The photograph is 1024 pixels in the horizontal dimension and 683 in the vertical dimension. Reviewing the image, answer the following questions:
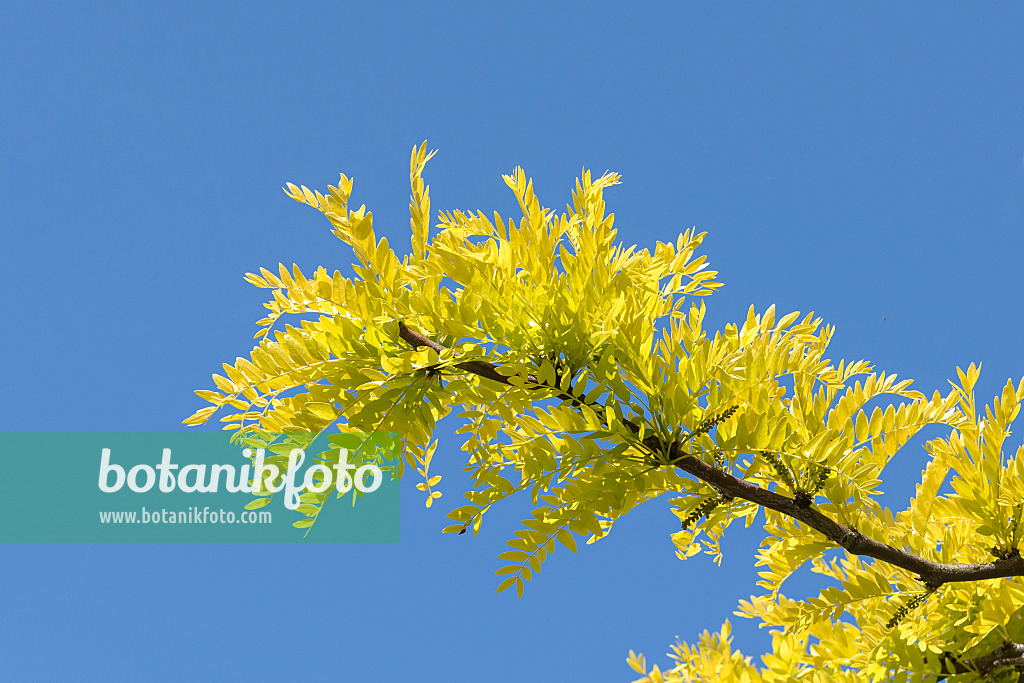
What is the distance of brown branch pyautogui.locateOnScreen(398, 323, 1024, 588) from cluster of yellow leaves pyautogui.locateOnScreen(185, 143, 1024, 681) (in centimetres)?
2

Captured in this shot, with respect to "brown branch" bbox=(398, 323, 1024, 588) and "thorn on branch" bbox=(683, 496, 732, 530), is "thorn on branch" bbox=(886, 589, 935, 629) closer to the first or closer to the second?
"brown branch" bbox=(398, 323, 1024, 588)

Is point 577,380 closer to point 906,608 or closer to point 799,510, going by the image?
point 799,510

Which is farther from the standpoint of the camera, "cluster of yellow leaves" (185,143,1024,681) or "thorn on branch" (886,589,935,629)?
"thorn on branch" (886,589,935,629)

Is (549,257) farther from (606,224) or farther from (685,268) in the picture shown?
(685,268)

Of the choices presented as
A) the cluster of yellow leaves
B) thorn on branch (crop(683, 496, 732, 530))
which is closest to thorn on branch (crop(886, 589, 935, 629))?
the cluster of yellow leaves

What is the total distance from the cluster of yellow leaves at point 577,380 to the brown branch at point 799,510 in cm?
2

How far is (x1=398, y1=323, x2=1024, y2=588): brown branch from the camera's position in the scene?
1452 millimetres

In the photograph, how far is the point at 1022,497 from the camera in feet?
5.65

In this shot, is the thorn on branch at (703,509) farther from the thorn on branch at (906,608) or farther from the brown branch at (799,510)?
the thorn on branch at (906,608)

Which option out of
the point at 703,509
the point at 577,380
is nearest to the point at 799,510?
the point at 703,509

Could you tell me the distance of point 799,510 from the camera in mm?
1539

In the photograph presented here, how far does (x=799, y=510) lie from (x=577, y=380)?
19.9 inches

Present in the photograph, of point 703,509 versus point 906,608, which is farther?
point 906,608

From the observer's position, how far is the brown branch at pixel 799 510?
4.76 feet
